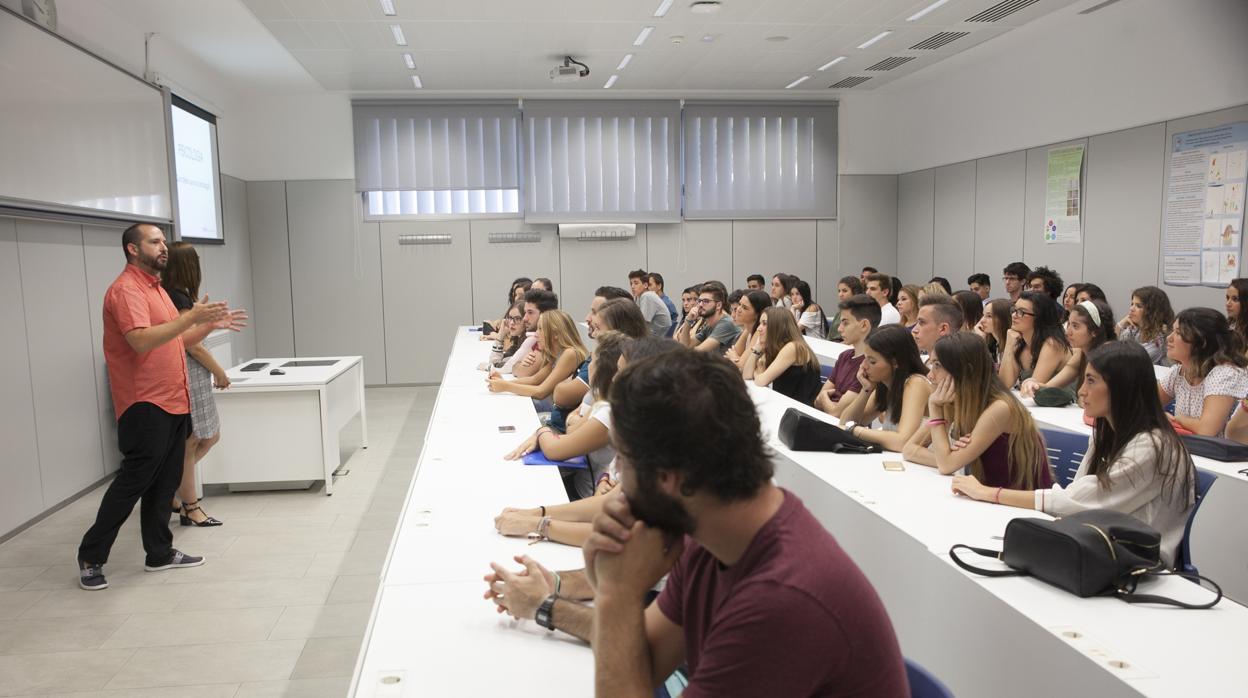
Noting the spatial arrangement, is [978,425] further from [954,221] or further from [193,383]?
[954,221]

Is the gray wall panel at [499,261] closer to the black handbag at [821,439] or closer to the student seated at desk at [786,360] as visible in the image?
the student seated at desk at [786,360]

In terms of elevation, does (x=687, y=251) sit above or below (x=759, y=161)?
below

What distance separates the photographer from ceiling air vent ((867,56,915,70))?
27.5 feet

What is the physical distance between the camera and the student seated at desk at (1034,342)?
484cm

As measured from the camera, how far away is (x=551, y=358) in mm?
4754

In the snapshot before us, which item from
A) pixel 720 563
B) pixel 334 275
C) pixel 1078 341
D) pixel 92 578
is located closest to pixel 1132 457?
pixel 720 563

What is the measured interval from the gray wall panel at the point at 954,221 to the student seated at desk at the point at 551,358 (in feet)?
19.3

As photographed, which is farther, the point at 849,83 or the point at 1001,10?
the point at 849,83

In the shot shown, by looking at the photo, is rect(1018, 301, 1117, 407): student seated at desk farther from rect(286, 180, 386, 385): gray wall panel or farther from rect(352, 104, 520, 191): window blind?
rect(286, 180, 386, 385): gray wall panel

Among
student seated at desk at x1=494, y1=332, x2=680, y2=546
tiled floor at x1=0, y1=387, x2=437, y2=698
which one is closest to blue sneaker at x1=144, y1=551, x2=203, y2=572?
tiled floor at x1=0, y1=387, x2=437, y2=698

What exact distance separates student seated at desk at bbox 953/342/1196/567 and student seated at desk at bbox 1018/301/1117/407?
7.07 feet

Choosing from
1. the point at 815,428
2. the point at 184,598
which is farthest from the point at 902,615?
the point at 184,598

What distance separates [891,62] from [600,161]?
11.2ft

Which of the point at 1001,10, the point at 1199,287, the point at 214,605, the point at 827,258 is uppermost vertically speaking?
the point at 1001,10
